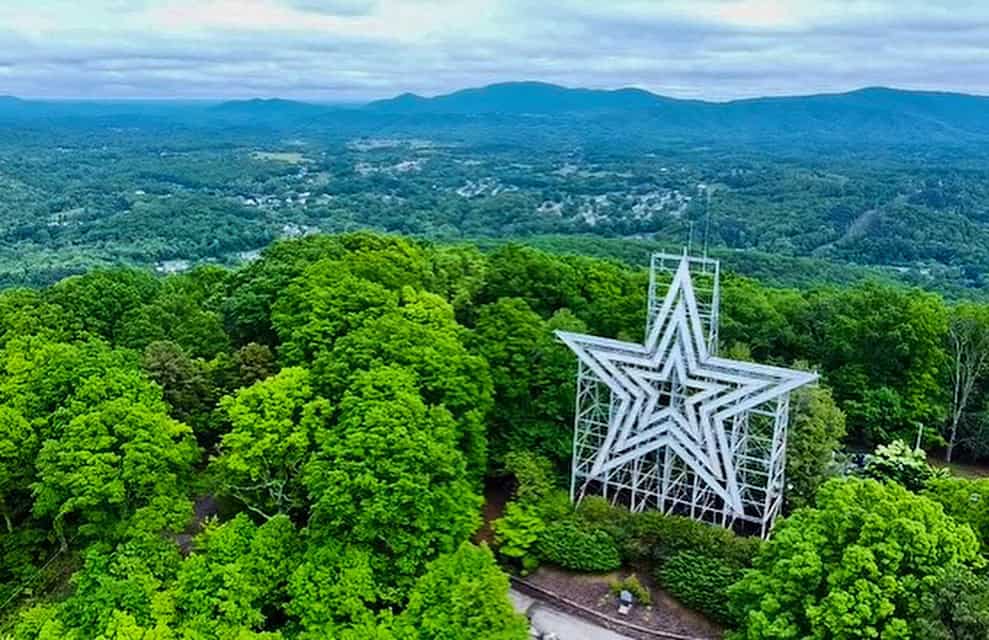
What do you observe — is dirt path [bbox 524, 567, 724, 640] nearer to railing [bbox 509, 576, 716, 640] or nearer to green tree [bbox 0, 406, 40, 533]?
railing [bbox 509, 576, 716, 640]

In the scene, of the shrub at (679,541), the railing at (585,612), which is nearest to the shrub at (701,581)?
the shrub at (679,541)

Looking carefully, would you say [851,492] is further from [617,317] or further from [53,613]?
[53,613]

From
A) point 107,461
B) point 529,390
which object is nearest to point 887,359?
point 529,390

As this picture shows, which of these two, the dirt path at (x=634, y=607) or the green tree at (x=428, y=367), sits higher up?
the green tree at (x=428, y=367)

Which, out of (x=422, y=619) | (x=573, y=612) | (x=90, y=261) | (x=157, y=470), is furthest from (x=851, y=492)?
(x=90, y=261)

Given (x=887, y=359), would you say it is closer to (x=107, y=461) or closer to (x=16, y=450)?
(x=107, y=461)

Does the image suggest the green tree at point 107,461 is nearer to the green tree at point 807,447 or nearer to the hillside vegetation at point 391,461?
the hillside vegetation at point 391,461

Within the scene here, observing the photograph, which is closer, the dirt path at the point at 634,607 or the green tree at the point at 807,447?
the dirt path at the point at 634,607
